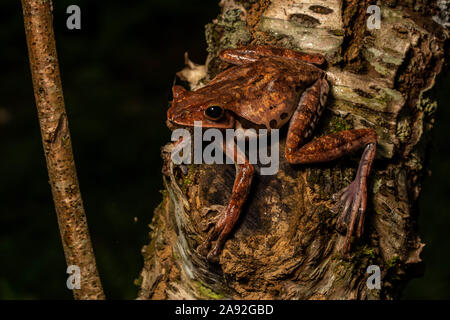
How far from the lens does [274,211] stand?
93.8 inches

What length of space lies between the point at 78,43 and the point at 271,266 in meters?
5.15

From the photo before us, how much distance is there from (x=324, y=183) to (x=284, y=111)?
46cm

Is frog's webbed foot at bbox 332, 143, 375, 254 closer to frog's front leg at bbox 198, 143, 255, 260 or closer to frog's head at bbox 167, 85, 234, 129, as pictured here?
frog's front leg at bbox 198, 143, 255, 260

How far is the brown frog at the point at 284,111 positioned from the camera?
8.05ft

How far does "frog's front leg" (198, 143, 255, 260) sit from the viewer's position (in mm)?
2344

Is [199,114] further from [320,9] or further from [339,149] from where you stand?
[320,9]

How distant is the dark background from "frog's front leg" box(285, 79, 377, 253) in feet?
2.82

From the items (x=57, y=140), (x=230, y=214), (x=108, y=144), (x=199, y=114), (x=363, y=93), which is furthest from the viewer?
(x=108, y=144)

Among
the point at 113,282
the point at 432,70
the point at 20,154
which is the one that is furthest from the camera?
the point at 20,154

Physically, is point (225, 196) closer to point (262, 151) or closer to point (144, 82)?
point (262, 151)

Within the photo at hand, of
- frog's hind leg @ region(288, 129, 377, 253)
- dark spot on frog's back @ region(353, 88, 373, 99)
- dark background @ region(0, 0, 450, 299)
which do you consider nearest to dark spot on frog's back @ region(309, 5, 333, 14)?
dark spot on frog's back @ region(353, 88, 373, 99)

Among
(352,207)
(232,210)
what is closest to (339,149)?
(352,207)

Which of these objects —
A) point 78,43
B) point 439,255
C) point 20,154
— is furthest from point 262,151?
point 78,43

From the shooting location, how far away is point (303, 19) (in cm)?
282
